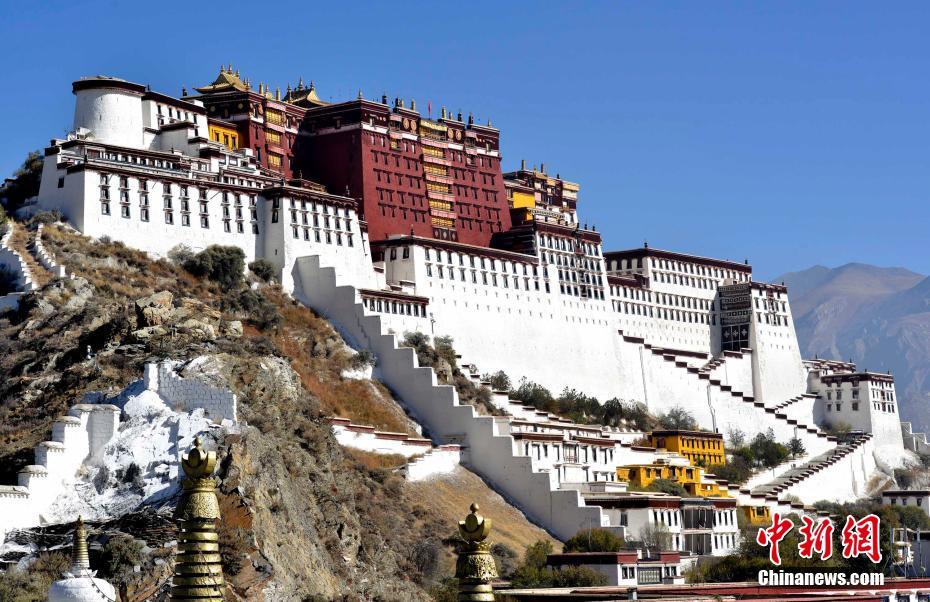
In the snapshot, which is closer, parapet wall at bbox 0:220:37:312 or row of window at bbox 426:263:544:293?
parapet wall at bbox 0:220:37:312

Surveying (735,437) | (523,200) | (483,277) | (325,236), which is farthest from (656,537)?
(523,200)

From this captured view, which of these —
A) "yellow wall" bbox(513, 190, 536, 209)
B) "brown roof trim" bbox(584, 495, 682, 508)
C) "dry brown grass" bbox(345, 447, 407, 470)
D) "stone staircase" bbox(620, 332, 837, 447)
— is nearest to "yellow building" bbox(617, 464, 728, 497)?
"brown roof trim" bbox(584, 495, 682, 508)

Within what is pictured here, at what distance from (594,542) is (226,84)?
3946 cm

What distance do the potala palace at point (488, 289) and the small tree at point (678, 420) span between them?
43 cm

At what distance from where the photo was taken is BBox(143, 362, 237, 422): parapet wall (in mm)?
64375

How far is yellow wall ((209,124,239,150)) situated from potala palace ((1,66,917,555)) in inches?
5.3

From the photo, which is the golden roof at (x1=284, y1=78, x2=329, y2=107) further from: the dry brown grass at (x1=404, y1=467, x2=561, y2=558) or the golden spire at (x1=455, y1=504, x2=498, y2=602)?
the golden spire at (x1=455, y1=504, x2=498, y2=602)

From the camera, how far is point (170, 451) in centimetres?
6250

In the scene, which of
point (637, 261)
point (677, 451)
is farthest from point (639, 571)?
point (637, 261)

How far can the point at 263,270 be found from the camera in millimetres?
88750

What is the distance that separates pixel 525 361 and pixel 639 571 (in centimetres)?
3173

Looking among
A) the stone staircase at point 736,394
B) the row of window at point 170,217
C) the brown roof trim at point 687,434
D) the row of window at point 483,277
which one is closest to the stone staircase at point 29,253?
the row of window at point 170,217

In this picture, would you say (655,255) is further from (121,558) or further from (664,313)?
(121,558)

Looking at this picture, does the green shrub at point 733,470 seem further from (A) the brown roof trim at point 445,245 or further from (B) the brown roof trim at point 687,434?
(A) the brown roof trim at point 445,245
